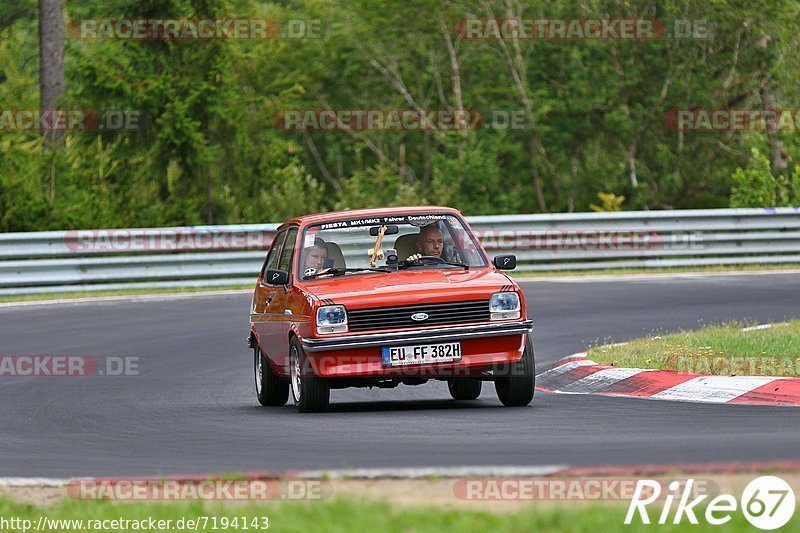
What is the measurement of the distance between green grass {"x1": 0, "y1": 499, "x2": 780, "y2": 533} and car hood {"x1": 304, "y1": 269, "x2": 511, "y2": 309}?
4.77m

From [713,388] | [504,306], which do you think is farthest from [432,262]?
[713,388]

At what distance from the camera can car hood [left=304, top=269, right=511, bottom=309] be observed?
11.4 meters

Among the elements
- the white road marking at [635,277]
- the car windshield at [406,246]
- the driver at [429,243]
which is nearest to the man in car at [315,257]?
the car windshield at [406,246]

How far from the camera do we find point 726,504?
6.06 m

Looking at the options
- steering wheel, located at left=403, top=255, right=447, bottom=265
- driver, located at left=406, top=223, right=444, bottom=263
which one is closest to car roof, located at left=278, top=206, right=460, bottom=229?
driver, located at left=406, top=223, right=444, bottom=263

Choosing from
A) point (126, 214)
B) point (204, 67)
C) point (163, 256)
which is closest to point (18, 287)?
point (163, 256)

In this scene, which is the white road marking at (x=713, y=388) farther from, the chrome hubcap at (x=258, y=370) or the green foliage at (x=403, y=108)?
the green foliage at (x=403, y=108)

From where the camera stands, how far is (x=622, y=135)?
131 feet

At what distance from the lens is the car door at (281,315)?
1223 centimetres

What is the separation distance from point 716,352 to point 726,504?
7.58 metres

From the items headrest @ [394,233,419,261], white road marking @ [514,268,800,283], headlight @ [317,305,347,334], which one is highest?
headrest @ [394,233,419,261]

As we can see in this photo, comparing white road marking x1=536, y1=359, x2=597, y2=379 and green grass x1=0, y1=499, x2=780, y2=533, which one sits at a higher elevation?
green grass x1=0, y1=499, x2=780, y2=533

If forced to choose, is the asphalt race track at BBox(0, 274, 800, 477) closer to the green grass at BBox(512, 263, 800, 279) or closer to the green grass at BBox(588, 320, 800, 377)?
the green grass at BBox(588, 320, 800, 377)

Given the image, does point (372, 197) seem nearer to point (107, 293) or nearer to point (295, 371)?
point (107, 293)
